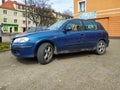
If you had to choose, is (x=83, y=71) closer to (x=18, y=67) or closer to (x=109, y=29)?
(x=18, y=67)

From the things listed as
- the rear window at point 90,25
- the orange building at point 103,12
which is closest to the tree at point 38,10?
the orange building at point 103,12

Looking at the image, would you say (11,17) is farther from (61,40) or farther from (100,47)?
(61,40)

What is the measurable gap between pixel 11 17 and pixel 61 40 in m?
55.1

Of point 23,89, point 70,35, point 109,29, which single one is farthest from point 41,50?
point 109,29

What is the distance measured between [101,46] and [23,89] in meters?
5.06

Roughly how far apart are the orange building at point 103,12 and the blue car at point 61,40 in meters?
14.6

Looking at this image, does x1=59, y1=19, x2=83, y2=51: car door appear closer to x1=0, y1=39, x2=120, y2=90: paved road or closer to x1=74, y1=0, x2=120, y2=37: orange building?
x1=0, y1=39, x2=120, y2=90: paved road

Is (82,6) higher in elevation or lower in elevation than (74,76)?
higher

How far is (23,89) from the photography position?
12.5 feet

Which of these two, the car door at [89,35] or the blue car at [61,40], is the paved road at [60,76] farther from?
the car door at [89,35]

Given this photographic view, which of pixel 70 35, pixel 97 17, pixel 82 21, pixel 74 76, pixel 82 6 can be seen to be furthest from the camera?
pixel 82 6

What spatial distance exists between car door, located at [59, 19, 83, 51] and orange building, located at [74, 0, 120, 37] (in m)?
15.6

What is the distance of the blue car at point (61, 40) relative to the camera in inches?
225

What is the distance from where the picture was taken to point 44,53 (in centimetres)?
591
